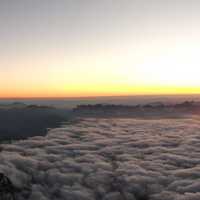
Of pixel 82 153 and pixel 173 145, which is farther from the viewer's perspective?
pixel 173 145

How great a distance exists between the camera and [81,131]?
264ft

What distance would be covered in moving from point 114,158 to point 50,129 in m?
31.5

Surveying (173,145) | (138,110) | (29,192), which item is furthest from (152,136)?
(138,110)

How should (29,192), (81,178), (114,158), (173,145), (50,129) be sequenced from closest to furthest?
(29,192) < (81,178) < (114,158) < (173,145) < (50,129)

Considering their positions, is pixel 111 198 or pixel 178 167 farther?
pixel 178 167

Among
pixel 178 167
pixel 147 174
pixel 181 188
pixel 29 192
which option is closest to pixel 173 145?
pixel 178 167

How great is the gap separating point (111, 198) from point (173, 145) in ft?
99.9

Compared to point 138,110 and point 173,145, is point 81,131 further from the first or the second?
point 138,110

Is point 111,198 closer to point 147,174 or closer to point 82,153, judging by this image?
point 147,174

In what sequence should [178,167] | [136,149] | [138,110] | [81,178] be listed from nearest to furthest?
[81,178]
[178,167]
[136,149]
[138,110]

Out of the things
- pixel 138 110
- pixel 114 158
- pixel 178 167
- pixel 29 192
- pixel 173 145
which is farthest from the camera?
pixel 138 110

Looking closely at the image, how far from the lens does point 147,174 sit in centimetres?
4688

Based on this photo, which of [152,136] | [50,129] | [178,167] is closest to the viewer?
[178,167]

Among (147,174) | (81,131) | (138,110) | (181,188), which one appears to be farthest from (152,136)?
(138,110)
